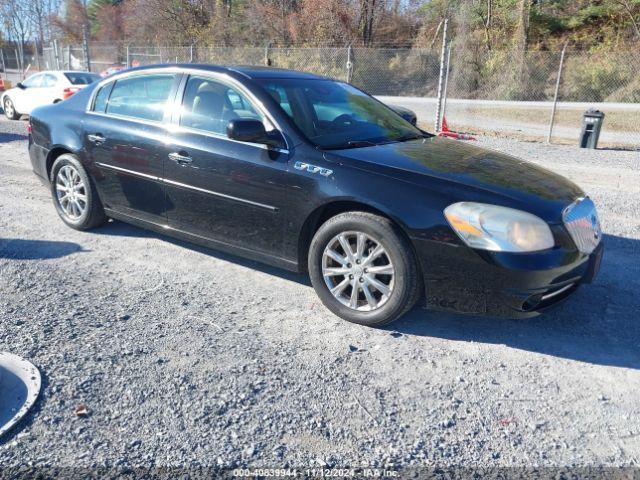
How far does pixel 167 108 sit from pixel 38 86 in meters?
12.2

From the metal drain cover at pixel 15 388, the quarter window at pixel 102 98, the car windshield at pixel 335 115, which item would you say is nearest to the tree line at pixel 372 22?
the car windshield at pixel 335 115

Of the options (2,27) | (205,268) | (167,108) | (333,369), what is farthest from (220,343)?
(2,27)

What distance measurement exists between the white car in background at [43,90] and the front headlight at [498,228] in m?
13.1

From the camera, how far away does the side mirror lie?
152 inches

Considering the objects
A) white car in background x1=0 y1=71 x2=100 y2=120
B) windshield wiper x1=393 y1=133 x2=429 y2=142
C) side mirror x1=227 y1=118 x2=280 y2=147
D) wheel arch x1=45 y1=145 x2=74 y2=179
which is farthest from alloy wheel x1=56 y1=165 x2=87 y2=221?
white car in background x1=0 y1=71 x2=100 y2=120

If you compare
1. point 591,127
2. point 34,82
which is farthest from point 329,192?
point 34,82

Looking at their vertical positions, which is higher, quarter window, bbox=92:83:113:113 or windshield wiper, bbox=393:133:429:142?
quarter window, bbox=92:83:113:113

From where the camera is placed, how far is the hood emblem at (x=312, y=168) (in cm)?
374

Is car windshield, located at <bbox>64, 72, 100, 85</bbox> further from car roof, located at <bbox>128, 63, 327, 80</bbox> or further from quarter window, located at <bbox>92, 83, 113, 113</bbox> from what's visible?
car roof, located at <bbox>128, 63, 327, 80</bbox>

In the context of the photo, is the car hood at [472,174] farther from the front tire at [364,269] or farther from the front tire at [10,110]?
the front tire at [10,110]

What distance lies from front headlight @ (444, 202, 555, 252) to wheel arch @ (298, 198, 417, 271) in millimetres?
338

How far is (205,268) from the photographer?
15.4 ft

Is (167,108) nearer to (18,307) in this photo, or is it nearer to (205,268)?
(205,268)

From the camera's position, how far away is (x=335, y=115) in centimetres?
452
